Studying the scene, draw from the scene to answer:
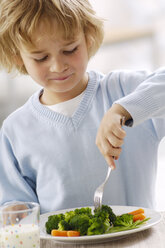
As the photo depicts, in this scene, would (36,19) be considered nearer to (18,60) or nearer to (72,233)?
(18,60)

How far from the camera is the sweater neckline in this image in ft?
4.84

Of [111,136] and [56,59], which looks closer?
[111,136]

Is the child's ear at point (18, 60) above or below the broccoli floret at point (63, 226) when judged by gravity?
above

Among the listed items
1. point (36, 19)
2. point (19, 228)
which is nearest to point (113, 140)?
point (19, 228)

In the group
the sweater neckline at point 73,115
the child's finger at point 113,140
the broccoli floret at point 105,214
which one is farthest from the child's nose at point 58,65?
the broccoli floret at point 105,214

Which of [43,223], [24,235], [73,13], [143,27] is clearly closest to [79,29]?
[73,13]

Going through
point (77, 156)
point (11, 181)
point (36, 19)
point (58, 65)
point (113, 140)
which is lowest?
point (11, 181)

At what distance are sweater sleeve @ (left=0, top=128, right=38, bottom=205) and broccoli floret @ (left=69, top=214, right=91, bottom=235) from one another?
0.53 meters

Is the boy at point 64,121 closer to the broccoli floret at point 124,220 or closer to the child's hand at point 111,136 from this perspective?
the child's hand at point 111,136

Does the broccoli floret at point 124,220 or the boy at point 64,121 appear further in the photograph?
the boy at point 64,121

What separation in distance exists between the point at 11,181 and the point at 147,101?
2.08ft

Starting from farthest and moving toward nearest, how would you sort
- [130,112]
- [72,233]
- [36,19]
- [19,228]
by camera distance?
[36,19], [130,112], [72,233], [19,228]

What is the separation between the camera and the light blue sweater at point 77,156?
1.44 m

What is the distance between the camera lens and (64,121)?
148 cm
